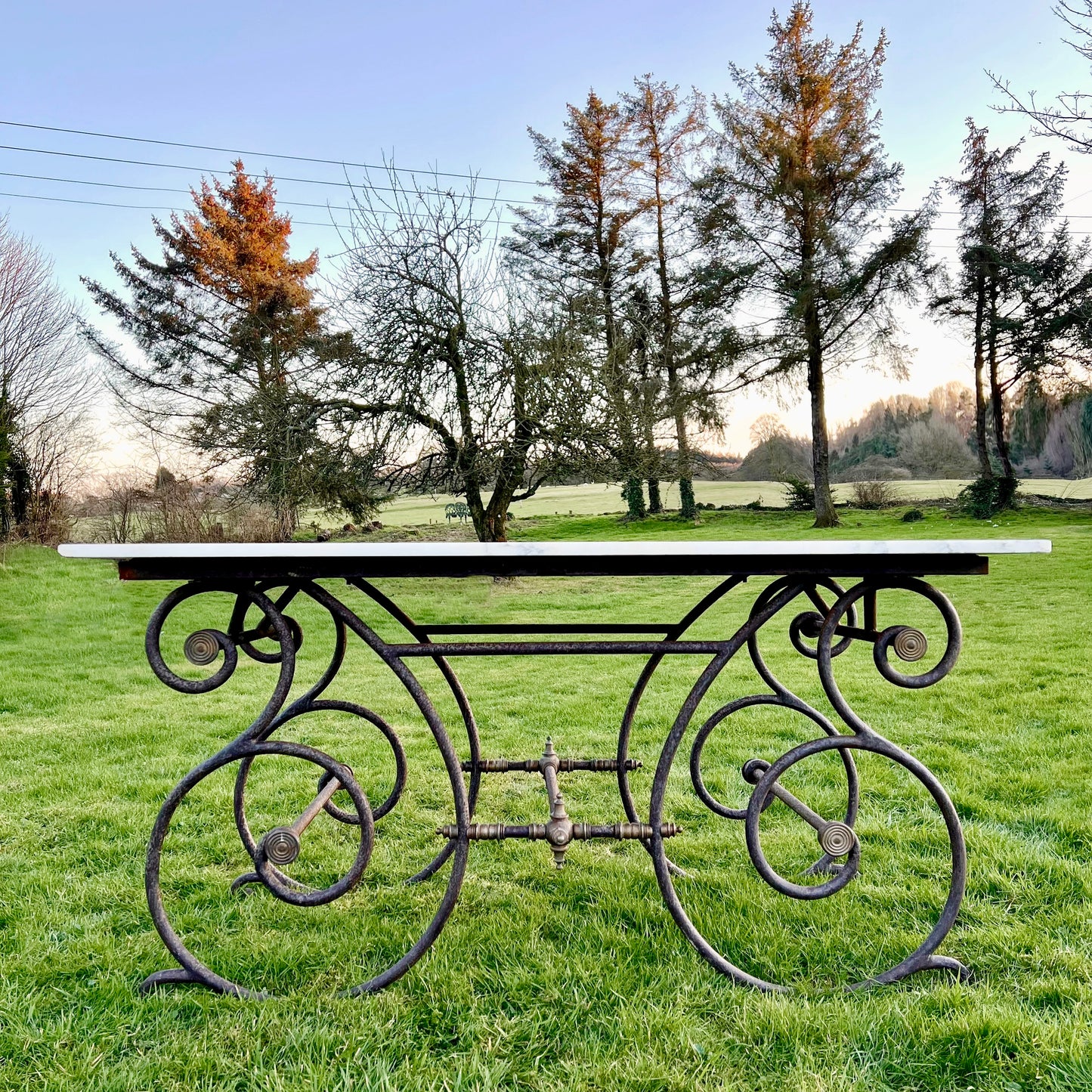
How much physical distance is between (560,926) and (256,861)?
76 cm

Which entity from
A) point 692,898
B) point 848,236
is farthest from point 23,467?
point 848,236

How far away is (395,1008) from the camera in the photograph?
145cm

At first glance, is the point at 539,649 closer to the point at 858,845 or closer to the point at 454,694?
the point at 454,694

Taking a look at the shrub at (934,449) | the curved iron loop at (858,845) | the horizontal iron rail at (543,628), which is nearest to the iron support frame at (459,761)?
the curved iron loop at (858,845)

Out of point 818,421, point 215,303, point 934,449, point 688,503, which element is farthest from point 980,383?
point 215,303

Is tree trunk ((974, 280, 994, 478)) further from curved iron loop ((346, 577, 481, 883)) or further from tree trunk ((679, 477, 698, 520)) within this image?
curved iron loop ((346, 577, 481, 883))

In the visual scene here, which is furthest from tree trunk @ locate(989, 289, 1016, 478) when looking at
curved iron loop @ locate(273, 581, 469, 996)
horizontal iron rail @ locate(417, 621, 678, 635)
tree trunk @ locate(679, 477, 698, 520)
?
curved iron loop @ locate(273, 581, 469, 996)

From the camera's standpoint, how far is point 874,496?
17531mm

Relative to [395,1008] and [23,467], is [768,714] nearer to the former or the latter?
[395,1008]

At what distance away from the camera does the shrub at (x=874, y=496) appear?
57.2ft

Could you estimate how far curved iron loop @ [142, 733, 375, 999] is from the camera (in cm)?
144

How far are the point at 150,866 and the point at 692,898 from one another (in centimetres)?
132

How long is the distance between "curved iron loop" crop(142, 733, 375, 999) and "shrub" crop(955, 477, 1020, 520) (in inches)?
690

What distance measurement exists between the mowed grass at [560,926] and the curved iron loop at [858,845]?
4cm
